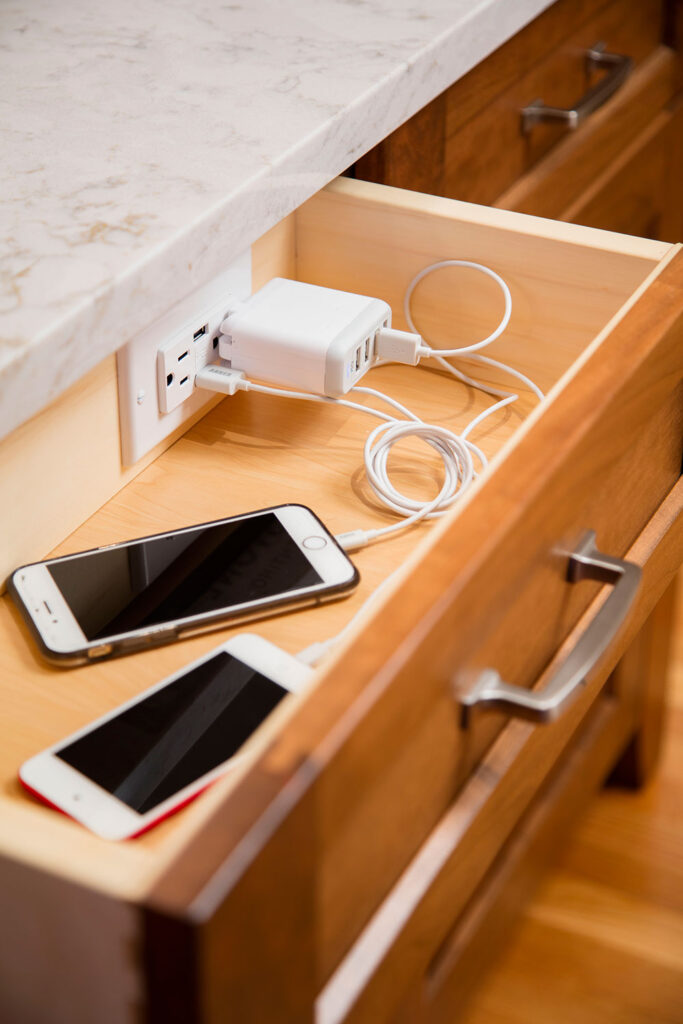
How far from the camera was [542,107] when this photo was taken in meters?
1.10

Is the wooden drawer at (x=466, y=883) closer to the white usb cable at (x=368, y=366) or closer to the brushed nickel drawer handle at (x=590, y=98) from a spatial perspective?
the white usb cable at (x=368, y=366)

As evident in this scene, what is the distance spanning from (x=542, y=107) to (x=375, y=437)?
1.66 feet

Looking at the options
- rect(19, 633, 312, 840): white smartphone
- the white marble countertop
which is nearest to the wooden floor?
rect(19, 633, 312, 840): white smartphone

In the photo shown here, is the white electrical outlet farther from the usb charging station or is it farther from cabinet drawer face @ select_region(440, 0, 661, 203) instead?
cabinet drawer face @ select_region(440, 0, 661, 203)

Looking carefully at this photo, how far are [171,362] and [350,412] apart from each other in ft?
0.46

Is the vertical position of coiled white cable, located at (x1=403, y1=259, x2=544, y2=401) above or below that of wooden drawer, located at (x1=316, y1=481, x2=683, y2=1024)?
above

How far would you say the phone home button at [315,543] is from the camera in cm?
66

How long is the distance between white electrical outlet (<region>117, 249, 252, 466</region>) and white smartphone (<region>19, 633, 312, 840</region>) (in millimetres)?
176

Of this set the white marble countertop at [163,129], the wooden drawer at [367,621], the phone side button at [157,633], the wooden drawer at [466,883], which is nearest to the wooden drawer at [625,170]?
the white marble countertop at [163,129]

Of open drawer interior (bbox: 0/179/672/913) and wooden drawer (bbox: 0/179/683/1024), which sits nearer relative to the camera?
wooden drawer (bbox: 0/179/683/1024)

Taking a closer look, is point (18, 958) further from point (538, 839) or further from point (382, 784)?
point (538, 839)

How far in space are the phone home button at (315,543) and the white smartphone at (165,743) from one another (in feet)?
0.26

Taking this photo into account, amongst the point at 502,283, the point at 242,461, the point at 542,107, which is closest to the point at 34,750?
the point at 242,461

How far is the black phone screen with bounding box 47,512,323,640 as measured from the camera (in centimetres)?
62
